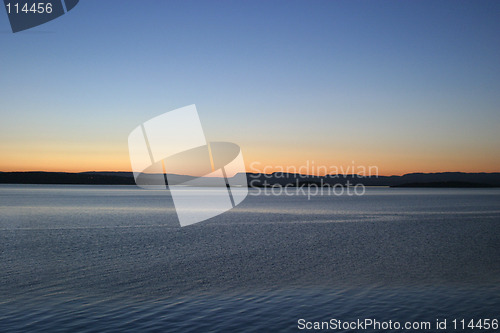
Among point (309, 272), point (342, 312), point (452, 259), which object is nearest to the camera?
point (342, 312)

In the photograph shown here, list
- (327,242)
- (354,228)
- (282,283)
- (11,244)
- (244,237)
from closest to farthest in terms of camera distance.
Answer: (282,283) < (11,244) < (327,242) < (244,237) < (354,228)

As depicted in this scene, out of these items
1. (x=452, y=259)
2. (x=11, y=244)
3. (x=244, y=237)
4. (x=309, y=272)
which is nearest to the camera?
(x=309, y=272)

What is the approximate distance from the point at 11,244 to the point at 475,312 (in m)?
18.7

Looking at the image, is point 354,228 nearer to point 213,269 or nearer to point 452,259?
point 452,259

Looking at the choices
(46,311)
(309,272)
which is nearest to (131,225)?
(309,272)

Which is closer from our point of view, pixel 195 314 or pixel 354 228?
pixel 195 314

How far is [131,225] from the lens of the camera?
28141 mm

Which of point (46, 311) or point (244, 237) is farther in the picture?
point (244, 237)

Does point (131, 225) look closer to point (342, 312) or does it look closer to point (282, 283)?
point (282, 283)

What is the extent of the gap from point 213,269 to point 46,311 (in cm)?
591

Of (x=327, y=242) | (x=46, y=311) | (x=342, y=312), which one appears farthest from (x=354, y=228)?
(x=46, y=311)

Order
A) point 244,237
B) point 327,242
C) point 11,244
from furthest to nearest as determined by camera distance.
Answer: point 244,237, point 327,242, point 11,244

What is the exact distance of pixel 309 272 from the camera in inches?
519

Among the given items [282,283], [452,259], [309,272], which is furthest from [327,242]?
[282,283]
